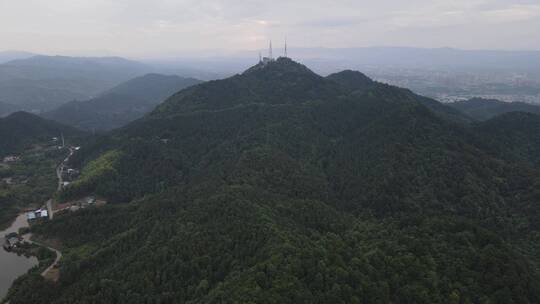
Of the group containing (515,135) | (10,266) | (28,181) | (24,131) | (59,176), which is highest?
(515,135)

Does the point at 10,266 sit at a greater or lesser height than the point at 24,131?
lesser

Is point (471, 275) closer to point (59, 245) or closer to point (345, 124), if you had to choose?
point (59, 245)

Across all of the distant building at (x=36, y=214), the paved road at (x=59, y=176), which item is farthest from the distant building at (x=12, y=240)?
the distant building at (x=36, y=214)

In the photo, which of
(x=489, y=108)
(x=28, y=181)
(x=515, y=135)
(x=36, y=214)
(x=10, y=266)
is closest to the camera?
(x=10, y=266)

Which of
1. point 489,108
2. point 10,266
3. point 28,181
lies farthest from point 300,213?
point 489,108

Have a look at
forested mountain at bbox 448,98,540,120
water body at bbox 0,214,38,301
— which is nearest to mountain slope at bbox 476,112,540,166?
forested mountain at bbox 448,98,540,120

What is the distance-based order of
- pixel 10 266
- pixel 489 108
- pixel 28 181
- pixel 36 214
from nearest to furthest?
pixel 10 266, pixel 36 214, pixel 28 181, pixel 489 108

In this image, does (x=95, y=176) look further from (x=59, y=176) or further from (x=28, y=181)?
(x=28, y=181)

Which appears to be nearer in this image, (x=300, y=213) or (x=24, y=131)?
(x=300, y=213)

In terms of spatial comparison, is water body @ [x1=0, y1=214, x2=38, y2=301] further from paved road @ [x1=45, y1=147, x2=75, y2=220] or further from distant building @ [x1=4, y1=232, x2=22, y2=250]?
paved road @ [x1=45, y1=147, x2=75, y2=220]
